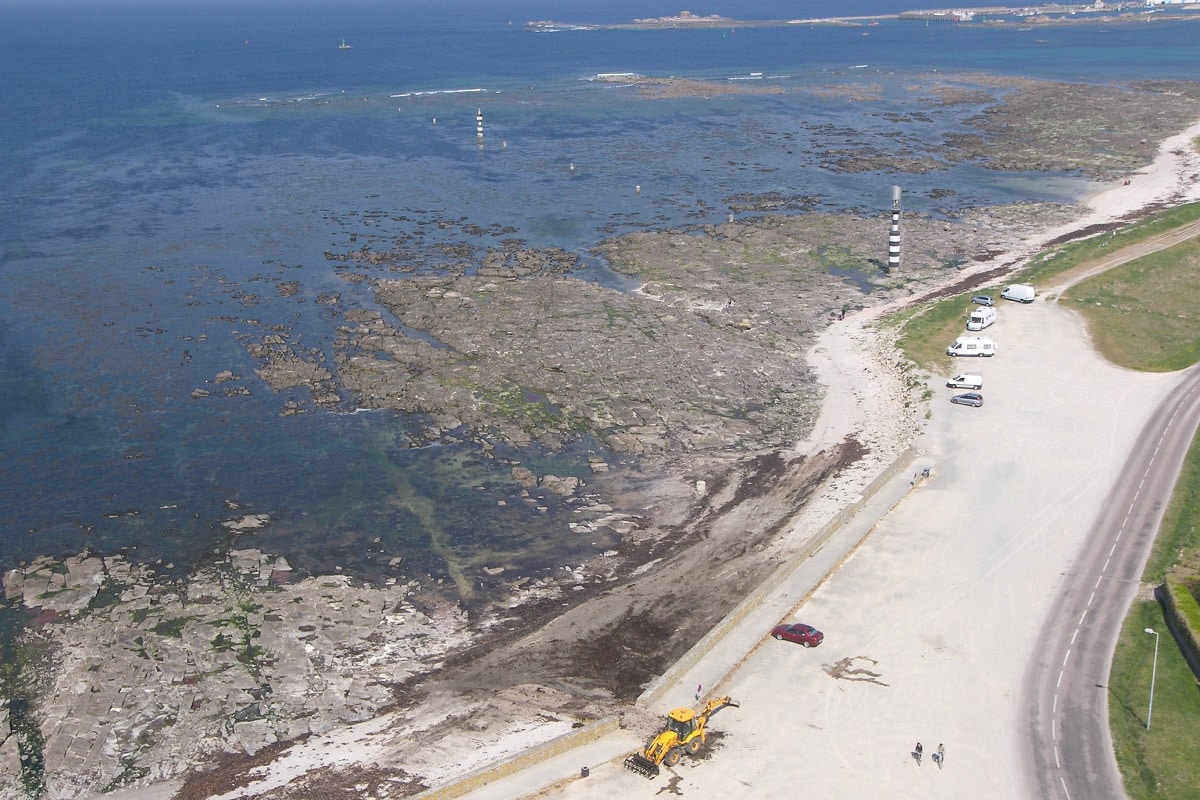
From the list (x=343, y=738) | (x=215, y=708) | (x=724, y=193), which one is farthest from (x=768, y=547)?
(x=724, y=193)

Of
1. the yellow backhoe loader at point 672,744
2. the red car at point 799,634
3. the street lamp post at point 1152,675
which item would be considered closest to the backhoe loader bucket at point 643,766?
the yellow backhoe loader at point 672,744

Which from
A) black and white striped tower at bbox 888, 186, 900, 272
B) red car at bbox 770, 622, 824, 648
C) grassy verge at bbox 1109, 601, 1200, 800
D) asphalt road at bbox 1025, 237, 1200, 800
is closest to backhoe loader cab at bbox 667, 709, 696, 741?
red car at bbox 770, 622, 824, 648

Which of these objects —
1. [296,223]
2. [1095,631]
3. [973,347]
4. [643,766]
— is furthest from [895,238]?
[643,766]

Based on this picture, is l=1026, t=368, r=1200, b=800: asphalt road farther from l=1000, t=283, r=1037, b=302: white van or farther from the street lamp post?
l=1000, t=283, r=1037, b=302: white van

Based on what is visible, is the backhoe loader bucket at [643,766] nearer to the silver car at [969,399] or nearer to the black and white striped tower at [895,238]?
the silver car at [969,399]

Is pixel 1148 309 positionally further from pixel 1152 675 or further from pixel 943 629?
pixel 1152 675

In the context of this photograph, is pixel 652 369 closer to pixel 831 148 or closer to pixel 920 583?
pixel 920 583
